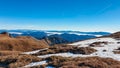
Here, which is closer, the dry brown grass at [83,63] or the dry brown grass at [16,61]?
the dry brown grass at [83,63]

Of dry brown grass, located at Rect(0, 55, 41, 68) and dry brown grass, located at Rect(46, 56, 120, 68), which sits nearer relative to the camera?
dry brown grass, located at Rect(46, 56, 120, 68)

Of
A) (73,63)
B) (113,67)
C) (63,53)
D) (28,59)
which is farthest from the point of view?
(63,53)

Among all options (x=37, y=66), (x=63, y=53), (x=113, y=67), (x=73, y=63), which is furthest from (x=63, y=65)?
(x=63, y=53)

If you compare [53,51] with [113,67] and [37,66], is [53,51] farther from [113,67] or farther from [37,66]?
[113,67]

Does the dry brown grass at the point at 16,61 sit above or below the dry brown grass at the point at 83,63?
below

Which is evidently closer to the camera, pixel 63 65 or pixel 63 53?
pixel 63 65

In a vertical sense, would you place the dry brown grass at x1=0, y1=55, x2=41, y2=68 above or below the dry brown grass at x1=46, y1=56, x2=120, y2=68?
below

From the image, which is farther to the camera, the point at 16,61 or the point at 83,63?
the point at 16,61

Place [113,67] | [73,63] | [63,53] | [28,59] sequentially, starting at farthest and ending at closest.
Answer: [63,53] → [28,59] → [73,63] → [113,67]

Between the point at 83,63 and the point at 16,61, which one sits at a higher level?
the point at 83,63
